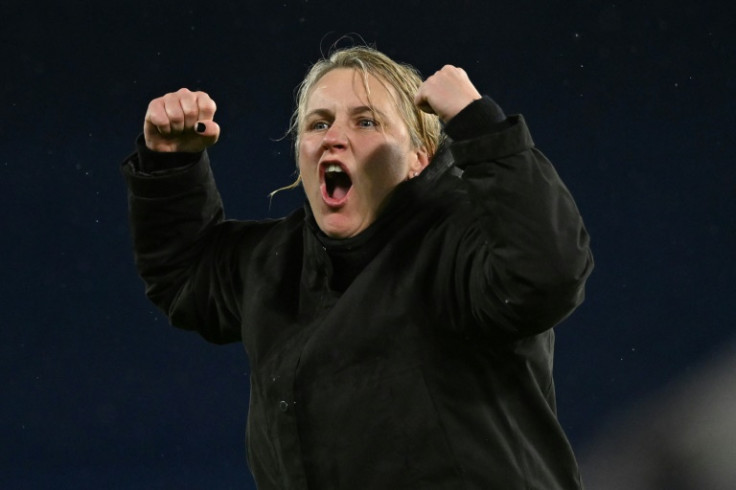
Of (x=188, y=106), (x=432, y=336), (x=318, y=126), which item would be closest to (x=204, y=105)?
(x=188, y=106)

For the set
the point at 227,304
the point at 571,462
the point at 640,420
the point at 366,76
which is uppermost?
the point at 366,76

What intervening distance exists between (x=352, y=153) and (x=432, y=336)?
0.27 metres

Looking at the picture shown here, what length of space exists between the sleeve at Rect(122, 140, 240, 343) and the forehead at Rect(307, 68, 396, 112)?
0.22 meters

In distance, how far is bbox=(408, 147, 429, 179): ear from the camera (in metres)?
1.43

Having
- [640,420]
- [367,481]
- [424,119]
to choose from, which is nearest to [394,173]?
[424,119]

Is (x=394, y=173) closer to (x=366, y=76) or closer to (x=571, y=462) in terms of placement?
(x=366, y=76)

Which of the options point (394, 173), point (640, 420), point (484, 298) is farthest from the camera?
point (640, 420)

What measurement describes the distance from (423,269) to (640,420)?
1811 mm

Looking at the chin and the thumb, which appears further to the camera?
the thumb

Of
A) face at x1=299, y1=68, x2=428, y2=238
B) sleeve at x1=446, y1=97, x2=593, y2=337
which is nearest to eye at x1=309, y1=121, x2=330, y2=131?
face at x1=299, y1=68, x2=428, y2=238

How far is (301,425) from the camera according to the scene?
4.21ft

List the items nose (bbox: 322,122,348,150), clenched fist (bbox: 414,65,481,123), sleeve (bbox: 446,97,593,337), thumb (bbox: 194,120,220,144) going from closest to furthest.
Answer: sleeve (bbox: 446,97,593,337) → clenched fist (bbox: 414,65,481,123) → nose (bbox: 322,122,348,150) → thumb (bbox: 194,120,220,144)

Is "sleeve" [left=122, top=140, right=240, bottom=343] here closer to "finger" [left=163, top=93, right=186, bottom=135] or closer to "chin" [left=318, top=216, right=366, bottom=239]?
"finger" [left=163, top=93, right=186, bottom=135]

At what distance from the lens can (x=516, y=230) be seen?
3.70 ft
